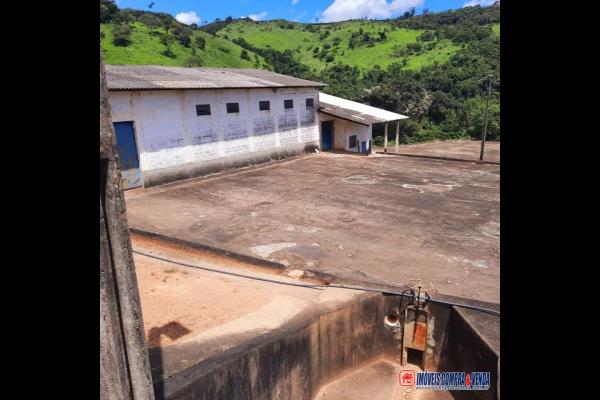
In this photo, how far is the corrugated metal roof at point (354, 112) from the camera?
2208 centimetres

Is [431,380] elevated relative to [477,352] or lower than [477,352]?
lower

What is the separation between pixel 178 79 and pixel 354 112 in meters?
11.0

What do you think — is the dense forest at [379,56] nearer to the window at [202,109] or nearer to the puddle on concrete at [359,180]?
the puddle on concrete at [359,180]

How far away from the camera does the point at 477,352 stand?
5980 mm

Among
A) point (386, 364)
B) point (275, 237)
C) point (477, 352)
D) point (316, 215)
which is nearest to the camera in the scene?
point (477, 352)

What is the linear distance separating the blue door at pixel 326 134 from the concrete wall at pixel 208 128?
1.65m

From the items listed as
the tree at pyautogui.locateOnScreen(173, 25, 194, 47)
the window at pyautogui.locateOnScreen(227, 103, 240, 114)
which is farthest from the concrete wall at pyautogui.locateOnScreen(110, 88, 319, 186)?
the tree at pyautogui.locateOnScreen(173, 25, 194, 47)

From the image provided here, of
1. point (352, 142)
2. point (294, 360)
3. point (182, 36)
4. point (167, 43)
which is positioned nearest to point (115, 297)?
point (294, 360)

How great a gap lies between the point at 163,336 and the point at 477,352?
4730 millimetres

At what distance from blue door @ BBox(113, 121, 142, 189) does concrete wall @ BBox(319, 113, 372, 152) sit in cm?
1187
